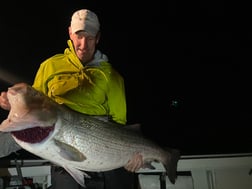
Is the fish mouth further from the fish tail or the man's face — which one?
the fish tail

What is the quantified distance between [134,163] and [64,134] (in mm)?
819

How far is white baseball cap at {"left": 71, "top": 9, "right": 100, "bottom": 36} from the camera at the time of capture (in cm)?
341

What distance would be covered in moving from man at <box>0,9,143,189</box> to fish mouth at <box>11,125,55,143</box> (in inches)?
23.3

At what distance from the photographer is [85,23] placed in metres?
3.42

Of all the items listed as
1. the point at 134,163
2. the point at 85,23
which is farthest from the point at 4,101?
the point at 134,163

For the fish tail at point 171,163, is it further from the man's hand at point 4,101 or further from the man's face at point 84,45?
the man's hand at point 4,101

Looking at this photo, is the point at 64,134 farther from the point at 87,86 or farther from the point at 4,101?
the point at 87,86

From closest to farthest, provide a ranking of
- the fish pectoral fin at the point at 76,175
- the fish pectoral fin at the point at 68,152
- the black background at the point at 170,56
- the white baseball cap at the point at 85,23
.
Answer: the fish pectoral fin at the point at 68,152
the fish pectoral fin at the point at 76,175
the white baseball cap at the point at 85,23
the black background at the point at 170,56

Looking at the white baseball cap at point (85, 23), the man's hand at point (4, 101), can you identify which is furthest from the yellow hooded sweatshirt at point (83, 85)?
the man's hand at point (4, 101)

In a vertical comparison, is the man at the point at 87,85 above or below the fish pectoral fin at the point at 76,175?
above

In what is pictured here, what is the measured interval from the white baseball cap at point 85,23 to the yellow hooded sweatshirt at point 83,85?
20cm

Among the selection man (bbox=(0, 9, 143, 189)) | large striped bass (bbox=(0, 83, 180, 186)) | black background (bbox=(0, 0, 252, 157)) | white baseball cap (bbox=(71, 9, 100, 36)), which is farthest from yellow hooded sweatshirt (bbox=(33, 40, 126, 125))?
black background (bbox=(0, 0, 252, 157))

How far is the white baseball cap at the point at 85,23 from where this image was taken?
3412 mm

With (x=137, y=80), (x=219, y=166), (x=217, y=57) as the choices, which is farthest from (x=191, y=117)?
(x=219, y=166)
